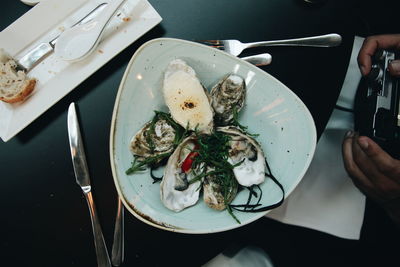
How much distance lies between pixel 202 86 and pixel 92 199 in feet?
1.49

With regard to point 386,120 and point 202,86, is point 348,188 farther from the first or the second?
point 202,86

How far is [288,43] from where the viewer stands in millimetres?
918

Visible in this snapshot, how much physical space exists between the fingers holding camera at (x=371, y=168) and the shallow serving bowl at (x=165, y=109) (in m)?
0.27

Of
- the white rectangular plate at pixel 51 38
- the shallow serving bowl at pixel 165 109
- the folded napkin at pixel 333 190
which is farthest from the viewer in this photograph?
the folded napkin at pixel 333 190

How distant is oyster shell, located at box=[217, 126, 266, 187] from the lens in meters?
0.80

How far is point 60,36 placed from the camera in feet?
3.02

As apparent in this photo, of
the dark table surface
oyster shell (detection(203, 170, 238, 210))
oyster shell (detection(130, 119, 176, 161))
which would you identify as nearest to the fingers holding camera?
the dark table surface

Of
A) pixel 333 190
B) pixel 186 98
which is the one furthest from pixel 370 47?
pixel 186 98

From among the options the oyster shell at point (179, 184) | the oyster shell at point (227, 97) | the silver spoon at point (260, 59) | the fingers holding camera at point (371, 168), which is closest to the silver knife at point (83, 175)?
the oyster shell at point (179, 184)

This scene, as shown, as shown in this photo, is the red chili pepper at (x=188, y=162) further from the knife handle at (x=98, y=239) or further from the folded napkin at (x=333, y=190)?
the folded napkin at (x=333, y=190)

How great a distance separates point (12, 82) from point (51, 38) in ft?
0.62

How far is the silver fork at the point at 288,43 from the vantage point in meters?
0.91

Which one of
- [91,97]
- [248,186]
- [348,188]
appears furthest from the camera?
[348,188]

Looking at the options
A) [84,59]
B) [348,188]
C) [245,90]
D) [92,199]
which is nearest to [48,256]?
[92,199]
